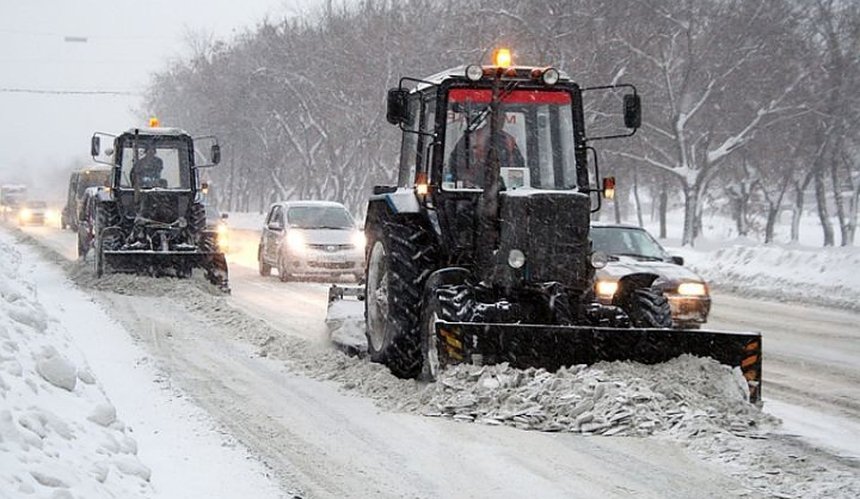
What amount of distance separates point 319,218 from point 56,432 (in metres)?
16.8

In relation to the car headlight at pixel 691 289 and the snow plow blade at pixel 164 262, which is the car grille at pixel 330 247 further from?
the car headlight at pixel 691 289

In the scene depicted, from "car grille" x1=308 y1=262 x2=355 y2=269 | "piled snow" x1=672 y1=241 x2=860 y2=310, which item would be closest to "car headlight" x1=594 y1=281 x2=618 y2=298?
"piled snow" x1=672 y1=241 x2=860 y2=310

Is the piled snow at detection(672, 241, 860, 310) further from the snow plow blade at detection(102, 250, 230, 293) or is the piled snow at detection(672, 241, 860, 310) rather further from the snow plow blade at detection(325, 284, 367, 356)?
the snow plow blade at detection(325, 284, 367, 356)

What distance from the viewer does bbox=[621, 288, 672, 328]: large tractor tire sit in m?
8.98

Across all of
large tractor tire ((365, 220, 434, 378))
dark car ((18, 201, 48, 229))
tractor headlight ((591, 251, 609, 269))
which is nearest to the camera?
tractor headlight ((591, 251, 609, 269))

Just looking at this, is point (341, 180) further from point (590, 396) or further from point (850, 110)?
point (590, 396)

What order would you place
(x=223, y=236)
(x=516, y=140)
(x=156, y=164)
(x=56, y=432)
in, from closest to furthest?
(x=56, y=432) < (x=516, y=140) < (x=156, y=164) < (x=223, y=236)

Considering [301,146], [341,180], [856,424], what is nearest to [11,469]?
[856,424]

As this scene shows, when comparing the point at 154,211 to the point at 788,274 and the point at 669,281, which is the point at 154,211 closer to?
the point at 669,281

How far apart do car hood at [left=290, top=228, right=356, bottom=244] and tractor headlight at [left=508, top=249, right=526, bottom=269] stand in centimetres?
1264

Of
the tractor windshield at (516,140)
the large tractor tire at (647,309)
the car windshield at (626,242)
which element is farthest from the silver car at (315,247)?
the large tractor tire at (647,309)

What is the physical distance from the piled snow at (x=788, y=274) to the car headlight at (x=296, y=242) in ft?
29.9

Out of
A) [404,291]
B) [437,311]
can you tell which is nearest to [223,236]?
[404,291]

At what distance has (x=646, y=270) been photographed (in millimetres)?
14086
